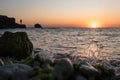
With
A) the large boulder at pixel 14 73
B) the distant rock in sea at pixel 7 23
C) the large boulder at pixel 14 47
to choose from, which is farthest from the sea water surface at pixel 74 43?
→ the distant rock in sea at pixel 7 23

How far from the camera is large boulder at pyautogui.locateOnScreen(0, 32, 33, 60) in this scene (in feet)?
63.3

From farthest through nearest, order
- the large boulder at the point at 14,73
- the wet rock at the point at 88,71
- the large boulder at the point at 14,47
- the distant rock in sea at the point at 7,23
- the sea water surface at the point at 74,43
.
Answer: the distant rock in sea at the point at 7,23
the sea water surface at the point at 74,43
the large boulder at the point at 14,47
the wet rock at the point at 88,71
the large boulder at the point at 14,73

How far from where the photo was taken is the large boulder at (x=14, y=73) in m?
12.0

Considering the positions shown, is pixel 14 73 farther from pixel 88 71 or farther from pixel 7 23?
pixel 7 23

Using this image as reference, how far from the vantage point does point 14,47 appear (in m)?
19.3

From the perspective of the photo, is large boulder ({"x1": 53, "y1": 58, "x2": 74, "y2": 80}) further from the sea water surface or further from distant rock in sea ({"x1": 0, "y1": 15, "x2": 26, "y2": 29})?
distant rock in sea ({"x1": 0, "y1": 15, "x2": 26, "y2": 29})

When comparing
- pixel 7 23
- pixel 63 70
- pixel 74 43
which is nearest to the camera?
pixel 63 70

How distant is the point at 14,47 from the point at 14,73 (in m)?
7.18

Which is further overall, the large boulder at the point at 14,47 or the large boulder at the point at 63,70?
the large boulder at the point at 14,47

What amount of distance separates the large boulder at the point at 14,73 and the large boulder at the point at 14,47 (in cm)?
663

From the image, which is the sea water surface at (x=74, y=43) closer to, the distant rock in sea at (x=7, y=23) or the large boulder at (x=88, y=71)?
the large boulder at (x=88, y=71)

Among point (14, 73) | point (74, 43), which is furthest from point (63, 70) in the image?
point (74, 43)

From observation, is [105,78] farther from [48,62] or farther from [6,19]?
[6,19]

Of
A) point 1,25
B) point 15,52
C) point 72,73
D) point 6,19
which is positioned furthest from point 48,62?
point 6,19
